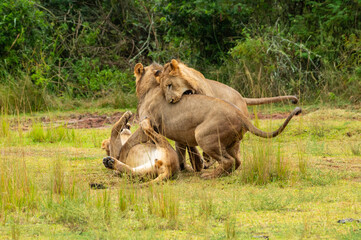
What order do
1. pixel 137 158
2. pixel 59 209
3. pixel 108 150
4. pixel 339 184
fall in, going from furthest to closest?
pixel 108 150, pixel 137 158, pixel 339 184, pixel 59 209

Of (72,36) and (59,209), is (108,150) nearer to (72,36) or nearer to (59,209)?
(59,209)

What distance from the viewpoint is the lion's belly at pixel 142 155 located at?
247 inches

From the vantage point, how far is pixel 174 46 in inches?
574

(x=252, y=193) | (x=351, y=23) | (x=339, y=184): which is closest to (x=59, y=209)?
(x=252, y=193)

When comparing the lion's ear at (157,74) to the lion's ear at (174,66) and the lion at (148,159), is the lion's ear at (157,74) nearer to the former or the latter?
the lion's ear at (174,66)

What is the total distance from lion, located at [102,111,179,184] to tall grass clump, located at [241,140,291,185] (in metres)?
0.82

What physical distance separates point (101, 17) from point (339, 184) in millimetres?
11528

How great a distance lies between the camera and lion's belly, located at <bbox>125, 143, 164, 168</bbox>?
247 inches

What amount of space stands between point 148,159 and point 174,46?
8.61 m

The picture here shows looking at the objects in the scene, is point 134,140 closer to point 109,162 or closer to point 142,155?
point 142,155

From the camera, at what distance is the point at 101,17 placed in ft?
52.5

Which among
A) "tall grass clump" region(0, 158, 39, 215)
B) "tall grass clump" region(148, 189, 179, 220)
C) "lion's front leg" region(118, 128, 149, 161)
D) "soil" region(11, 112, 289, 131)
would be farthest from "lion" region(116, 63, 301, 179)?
"soil" region(11, 112, 289, 131)

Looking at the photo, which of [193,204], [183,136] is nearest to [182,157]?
[183,136]

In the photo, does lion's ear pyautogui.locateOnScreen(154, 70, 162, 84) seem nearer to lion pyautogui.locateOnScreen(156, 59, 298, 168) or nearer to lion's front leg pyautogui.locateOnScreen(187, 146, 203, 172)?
lion pyautogui.locateOnScreen(156, 59, 298, 168)
